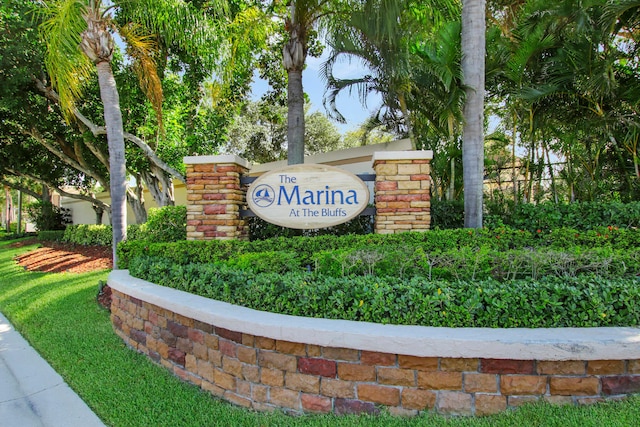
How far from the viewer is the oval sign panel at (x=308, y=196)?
4.78m

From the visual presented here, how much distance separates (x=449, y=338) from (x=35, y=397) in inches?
137

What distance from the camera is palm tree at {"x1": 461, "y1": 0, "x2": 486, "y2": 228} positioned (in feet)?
17.0

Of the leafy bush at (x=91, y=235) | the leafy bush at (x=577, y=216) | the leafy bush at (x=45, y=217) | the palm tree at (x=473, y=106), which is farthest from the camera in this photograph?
the leafy bush at (x=45, y=217)

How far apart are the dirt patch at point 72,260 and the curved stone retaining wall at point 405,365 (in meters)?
7.69

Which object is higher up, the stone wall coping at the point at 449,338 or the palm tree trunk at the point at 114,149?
the palm tree trunk at the point at 114,149

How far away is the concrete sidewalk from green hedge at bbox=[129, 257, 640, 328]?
1509mm

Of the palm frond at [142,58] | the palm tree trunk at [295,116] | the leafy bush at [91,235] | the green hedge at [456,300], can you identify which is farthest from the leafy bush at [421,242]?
the leafy bush at [91,235]

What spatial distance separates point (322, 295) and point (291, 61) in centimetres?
577

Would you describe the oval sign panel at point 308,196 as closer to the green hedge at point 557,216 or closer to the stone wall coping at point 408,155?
the stone wall coping at point 408,155

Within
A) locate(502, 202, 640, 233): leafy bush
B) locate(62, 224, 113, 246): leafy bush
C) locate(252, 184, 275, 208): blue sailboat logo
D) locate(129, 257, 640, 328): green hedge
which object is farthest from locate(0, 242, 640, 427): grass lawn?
locate(62, 224, 113, 246): leafy bush

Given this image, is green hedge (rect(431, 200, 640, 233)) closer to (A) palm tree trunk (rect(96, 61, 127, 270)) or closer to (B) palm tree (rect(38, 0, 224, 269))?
(B) palm tree (rect(38, 0, 224, 269))

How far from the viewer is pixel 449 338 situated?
6.94 ft

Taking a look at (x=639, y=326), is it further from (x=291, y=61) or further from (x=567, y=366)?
(x=291, y=61)

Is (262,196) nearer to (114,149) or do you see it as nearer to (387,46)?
(114,149)
